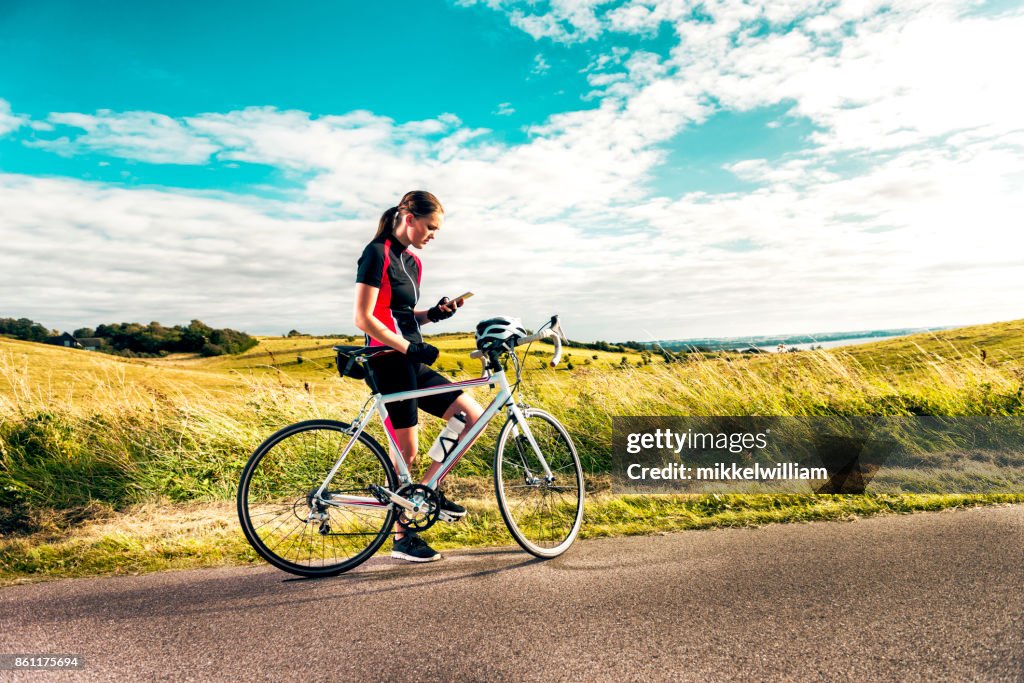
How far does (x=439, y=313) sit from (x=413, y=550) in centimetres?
165

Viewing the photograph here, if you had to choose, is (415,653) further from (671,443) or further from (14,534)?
(671,443)

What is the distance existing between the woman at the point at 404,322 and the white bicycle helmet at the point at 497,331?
350 millimetres

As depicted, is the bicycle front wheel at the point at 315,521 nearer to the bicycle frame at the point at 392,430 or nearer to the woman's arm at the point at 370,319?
the bicycle frame at the point at 392,430

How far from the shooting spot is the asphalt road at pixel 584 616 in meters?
2.95

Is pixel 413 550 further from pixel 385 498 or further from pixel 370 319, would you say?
pixel 370 319

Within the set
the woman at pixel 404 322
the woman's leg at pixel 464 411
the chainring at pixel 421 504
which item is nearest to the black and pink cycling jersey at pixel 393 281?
the woman at pixel 404 322

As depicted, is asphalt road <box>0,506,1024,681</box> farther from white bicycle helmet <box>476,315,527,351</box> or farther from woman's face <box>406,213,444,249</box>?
woman's face <box>406,213,444,249</box>

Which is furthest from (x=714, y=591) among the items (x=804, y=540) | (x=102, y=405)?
(x=102, y=405)

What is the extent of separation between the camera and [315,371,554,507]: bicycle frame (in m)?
4.37

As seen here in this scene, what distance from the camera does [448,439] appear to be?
4684 millimetres

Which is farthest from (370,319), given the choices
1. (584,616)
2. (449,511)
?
(584,616)

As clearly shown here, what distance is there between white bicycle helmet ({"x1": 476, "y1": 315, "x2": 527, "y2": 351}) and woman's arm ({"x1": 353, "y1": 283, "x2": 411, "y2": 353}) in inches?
22.9

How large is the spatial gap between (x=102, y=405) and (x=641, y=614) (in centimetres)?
788

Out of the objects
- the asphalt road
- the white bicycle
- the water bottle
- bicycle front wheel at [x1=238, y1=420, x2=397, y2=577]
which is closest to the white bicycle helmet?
the white bicycle
